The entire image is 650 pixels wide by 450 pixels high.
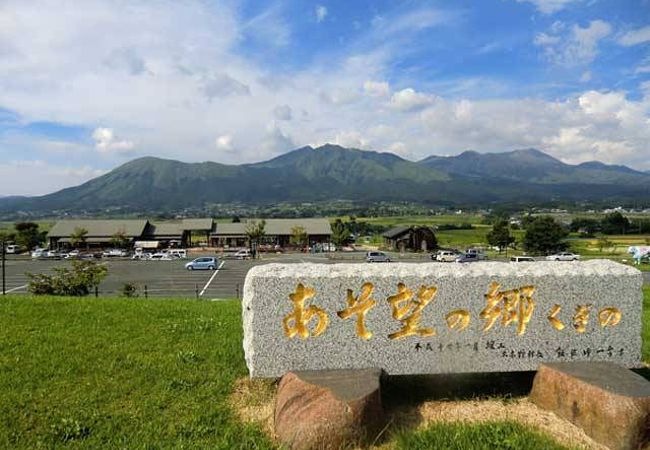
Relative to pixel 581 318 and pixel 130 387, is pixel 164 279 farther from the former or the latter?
pixel 581 318

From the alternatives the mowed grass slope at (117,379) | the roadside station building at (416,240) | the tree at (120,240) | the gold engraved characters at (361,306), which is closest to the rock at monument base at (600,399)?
the gold engraved characters at (361,306)

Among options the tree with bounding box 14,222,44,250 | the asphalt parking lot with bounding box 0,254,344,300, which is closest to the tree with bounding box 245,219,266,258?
the asphalt parking lot with bounding box 0,254,344,300

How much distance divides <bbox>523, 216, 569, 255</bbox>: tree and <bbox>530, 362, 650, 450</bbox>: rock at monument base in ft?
171

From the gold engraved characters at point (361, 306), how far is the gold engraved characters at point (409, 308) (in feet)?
0.93

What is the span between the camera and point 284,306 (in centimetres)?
597

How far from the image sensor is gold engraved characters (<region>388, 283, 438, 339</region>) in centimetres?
610

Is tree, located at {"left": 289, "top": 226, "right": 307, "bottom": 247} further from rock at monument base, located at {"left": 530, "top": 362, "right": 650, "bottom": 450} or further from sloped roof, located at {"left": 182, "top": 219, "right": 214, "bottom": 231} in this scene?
rock at monument base, located at {"left": 530, "top": 362, "right": 650, "bottom": 450}

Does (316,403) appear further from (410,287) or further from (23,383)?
(23,383)

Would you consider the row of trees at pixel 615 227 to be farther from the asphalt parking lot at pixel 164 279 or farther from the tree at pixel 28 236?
the tree at pixel 28 236

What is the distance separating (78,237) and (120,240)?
4802 millimetres

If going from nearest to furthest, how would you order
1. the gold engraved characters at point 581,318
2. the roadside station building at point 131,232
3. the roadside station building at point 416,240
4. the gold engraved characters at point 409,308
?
the gold engraved characters at point 409,308 → the gold engraved characters at point 581,318 → the roadside station building at point 131,232 → the roadside station building at point 416,240

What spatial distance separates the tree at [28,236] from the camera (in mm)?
59875

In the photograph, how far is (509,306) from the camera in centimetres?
624

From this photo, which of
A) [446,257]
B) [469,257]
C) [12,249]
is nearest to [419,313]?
[469,257]
